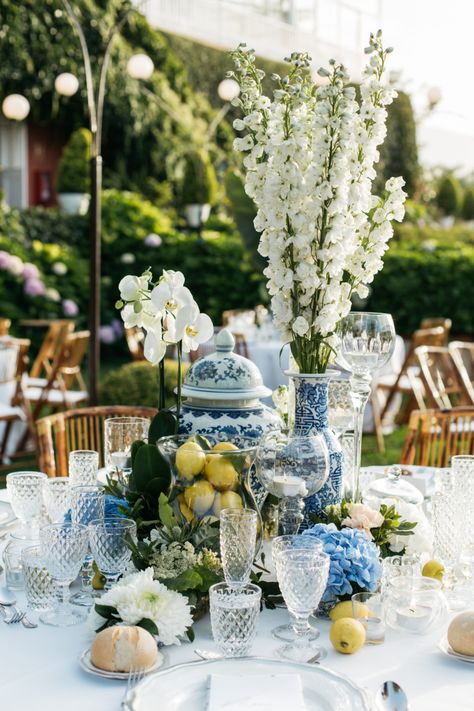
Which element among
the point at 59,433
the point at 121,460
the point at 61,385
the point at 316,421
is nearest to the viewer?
the point at 316,421

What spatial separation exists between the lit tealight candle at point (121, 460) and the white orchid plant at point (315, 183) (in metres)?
0.59

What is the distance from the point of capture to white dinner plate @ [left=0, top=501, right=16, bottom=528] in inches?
94.3

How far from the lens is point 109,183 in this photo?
15.9 m

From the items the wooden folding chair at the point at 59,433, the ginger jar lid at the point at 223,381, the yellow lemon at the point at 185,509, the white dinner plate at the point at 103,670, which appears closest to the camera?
the white dinner plate at the point at 103,670

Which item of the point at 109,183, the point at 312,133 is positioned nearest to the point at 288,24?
the point at 109,183

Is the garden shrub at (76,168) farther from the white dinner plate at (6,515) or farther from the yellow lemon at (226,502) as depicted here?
the yellow lemon at (226,502)

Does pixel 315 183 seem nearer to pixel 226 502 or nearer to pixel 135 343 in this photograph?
pixel 226 502

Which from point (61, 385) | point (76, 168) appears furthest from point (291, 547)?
point (76, 168)

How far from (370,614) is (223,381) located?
2.22ft

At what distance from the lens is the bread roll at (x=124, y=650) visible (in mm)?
1496

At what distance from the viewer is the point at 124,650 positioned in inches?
59.0

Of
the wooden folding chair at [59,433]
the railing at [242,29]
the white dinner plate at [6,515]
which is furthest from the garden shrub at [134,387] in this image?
the railing at [242,29]

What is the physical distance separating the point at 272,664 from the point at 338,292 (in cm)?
79

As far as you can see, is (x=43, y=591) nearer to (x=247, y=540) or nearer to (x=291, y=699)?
(x=247, y=540)
